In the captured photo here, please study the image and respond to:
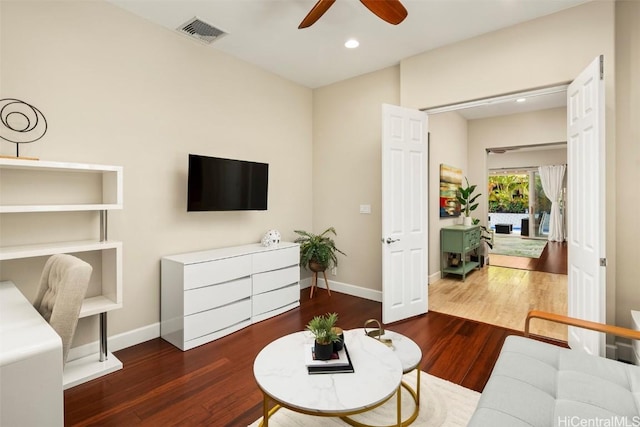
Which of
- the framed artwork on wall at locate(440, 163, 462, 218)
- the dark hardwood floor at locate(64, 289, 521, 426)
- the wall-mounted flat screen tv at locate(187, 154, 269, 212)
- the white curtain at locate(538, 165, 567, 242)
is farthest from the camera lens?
the white curtain at locate(538, 165, 567, 242)

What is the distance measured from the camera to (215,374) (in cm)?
237

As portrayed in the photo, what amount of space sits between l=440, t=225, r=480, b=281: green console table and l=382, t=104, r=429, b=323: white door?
1693 millimetres

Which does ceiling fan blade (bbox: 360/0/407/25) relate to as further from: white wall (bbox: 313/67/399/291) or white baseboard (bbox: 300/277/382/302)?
white baseboard (bbox: 300/277/382/302)

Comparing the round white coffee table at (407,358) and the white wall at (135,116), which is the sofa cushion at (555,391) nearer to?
the round white coffee table at (407,358)

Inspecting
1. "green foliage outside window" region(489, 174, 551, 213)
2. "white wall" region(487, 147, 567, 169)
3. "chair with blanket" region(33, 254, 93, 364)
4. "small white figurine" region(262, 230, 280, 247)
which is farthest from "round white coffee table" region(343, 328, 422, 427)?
"green foliage outside window" region(489, 174, 551, 213)

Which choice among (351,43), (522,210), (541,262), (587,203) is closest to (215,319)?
(351,43)

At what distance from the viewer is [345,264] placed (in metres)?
4.42

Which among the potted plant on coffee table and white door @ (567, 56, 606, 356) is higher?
white door @ (567, 56, 606, 356)

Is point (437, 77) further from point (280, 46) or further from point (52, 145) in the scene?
point (52, 145)

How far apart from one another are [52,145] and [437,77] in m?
3.60

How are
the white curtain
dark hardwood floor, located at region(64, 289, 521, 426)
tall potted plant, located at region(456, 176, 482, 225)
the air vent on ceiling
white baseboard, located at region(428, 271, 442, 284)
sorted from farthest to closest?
the white curtain < tall potted plant, located at region(456, 176, 482, 225) < white baseboard, located at region(428, 271, 442, 284) < the air vent on ceiling < dark hardwood floor, located at region(64, 289, 521, 426)

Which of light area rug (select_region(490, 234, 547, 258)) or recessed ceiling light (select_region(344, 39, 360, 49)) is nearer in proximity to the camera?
recessed ceiling light (select_region(344, 39, 360, 49))

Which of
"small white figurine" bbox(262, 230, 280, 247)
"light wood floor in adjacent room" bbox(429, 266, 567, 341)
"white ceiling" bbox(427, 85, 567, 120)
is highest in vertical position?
"white ceiling" bbox(427, 85, 567, 120)

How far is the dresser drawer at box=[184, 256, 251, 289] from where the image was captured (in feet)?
9.06
